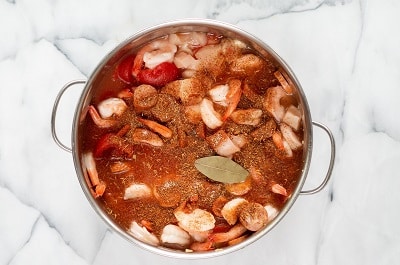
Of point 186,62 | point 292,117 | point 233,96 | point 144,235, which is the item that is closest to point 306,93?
point 292,117

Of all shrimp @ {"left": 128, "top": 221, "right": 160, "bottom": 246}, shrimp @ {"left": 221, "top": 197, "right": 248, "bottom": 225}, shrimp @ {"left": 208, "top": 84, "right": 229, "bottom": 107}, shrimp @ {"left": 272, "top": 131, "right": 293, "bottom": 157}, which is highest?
shrimp @ {"left": 208, "top": 84, "right": 229, "bottom": 107}

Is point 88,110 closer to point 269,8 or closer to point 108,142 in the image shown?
point 108,142

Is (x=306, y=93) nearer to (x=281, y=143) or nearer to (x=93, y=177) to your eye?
(x=281, y=143)

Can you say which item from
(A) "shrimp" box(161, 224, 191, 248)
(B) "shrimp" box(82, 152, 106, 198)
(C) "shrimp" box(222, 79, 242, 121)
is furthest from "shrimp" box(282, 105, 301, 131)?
(B) "shrimp" box(82, 152, 106, 198)

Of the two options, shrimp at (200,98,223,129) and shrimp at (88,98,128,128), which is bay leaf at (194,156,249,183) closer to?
shrimp at (200,98,223,129)

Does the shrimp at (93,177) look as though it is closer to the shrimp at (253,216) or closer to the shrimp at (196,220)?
the shrimp at (196,220)

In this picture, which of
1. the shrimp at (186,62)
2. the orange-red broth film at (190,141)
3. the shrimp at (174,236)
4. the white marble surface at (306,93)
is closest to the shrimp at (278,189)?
the orange-red broth film at (190,141)
